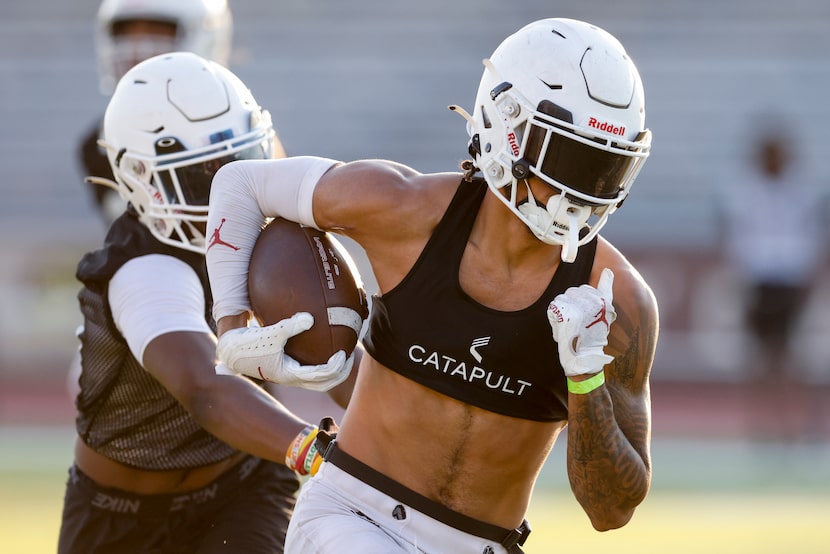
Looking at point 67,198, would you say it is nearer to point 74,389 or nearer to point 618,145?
point 74,389

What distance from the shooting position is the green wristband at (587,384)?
3344 mm

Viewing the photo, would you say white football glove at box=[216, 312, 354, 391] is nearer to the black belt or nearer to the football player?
the football player

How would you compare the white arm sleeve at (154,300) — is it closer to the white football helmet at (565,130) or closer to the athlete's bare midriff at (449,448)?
the athlete's bare midriff at (449,448)

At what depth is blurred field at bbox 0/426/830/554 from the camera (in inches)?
289

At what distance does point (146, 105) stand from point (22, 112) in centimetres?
1260

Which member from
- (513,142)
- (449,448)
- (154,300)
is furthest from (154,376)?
(513,142)

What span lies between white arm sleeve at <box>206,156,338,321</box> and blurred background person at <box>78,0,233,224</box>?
109 inches

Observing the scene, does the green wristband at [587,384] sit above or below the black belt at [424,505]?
above

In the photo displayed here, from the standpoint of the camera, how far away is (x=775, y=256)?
10695 mm

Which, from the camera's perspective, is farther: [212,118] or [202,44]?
[202,44]

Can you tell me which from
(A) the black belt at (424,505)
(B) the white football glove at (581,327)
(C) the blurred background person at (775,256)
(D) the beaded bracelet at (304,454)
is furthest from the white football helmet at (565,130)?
(C) the blurred background person at (775,256)

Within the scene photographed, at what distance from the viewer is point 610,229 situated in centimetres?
1448

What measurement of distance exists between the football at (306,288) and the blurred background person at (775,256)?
7352 millimetres

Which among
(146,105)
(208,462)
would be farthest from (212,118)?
(208,462)
